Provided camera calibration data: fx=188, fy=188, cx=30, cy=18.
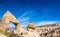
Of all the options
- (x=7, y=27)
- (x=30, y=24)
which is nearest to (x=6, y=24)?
(x=7, y=27)

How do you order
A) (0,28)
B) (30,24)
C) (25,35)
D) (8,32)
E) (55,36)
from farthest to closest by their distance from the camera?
(55,36) < (30,24) < (25,35) < (8,32) < (0,28)

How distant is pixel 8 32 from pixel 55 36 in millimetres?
78697

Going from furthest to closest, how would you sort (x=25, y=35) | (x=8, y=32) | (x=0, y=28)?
(x=25, y=35), (x=8, y=32), (x=0, y=28)

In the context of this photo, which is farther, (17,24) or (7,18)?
(17,24)

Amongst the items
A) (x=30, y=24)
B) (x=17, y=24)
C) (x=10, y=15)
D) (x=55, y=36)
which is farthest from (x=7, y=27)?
(x=55, y=36)

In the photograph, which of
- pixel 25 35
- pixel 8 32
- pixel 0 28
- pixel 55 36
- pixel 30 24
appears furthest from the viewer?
pixel 55 36

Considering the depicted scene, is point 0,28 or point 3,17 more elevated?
point 3,17

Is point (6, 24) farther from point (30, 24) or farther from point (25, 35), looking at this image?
point (30, 24)

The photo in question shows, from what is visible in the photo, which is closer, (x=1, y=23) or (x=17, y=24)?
(x=1, y=23)

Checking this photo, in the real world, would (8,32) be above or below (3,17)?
below

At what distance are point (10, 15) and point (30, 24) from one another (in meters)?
12.2

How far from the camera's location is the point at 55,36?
96625mm

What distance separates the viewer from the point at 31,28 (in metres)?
33.2

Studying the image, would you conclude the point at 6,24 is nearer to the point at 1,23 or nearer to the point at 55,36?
the point at 1,23
